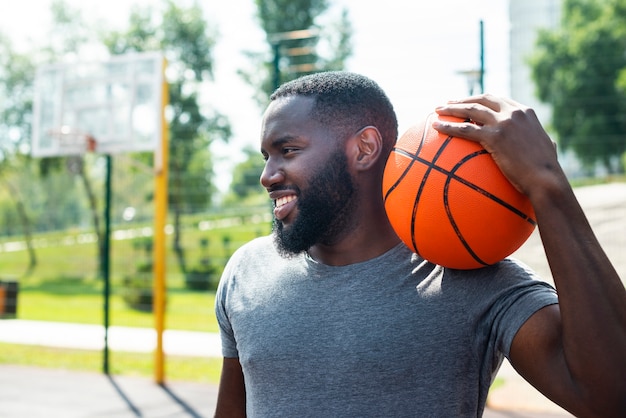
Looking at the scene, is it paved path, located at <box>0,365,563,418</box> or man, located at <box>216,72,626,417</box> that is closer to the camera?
man, located at <box>216,72,626,417</box>

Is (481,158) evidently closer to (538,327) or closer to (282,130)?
(538,327)

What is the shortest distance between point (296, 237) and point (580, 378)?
761 mm

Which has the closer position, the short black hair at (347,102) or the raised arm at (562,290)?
the raised arm at (562,290)

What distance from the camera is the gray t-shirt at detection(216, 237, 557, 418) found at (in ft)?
4.94

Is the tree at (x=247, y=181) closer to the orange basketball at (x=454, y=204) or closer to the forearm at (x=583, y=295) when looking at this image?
the orange basketball at (x=454, y=204)

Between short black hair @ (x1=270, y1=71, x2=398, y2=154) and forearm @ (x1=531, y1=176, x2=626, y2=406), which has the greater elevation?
short black hair @ (x1=270, y1=71, x2=398, y2=154)

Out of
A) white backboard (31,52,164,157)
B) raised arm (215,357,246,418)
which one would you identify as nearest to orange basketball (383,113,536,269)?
raised arm (215,357,246,418)

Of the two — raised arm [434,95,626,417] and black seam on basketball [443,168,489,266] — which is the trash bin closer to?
black seam on basketball [443,168,489,266]

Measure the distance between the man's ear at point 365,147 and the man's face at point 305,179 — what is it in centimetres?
4

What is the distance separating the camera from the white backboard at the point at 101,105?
26.6 feet

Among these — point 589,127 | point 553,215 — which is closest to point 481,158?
point 553,215

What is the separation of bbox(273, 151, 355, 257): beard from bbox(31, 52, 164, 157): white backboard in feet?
18.7

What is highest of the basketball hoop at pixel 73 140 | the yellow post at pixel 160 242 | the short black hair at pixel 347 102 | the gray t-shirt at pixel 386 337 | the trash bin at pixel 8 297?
the short black hair at pixel 347 102

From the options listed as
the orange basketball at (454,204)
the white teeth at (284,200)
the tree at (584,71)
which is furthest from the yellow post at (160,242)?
the tree at (584,71)
